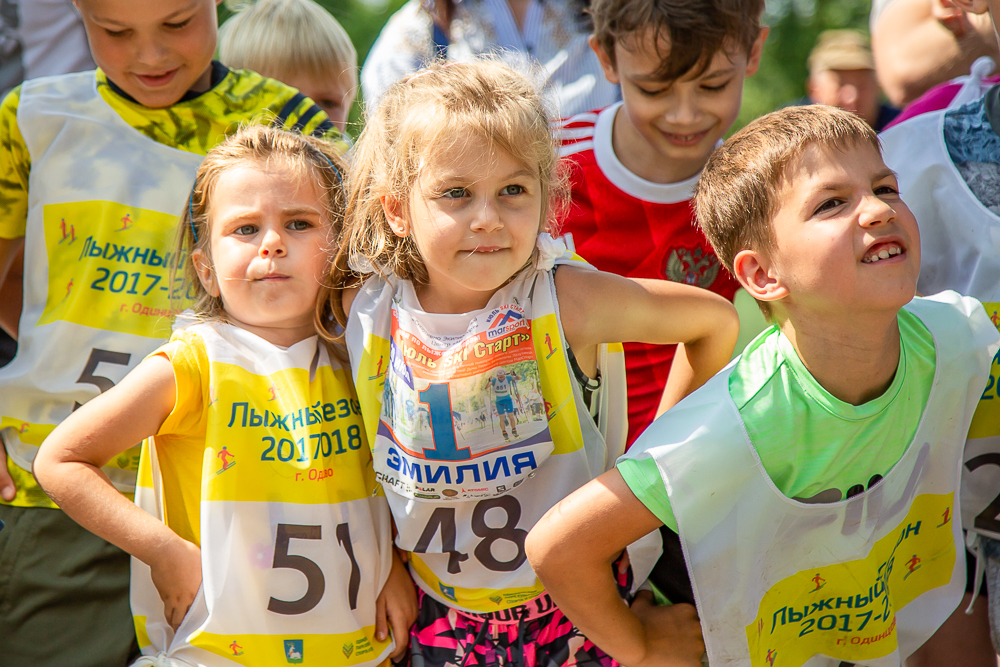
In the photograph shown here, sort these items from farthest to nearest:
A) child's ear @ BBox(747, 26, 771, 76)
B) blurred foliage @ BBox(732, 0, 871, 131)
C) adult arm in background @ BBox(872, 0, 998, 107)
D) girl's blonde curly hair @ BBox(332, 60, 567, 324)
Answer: blurred foliage @ BBox(732, 0, 871, 131) → adult arm in background @ BBox(872, 0, 998, 107) → child's ear @ BBox(747, 26, 771, 76) → girl's blonde curly hair @ BBox(332, 60, 567, 324)

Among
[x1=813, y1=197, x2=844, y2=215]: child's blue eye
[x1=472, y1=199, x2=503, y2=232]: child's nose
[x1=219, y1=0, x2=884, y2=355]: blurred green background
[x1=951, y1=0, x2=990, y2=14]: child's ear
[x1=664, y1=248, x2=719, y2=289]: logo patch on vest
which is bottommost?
[x1=813, y1=197, x2=844, y2=215]: child's blue eye

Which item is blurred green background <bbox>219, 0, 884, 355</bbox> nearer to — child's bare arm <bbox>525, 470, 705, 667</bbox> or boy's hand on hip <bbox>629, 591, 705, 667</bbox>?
boy's hand on hip <bbox>629, 591, 705, 667</bbox>

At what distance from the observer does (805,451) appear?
178 centimetres

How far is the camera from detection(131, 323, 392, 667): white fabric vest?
1911mm

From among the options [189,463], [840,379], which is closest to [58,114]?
[189,463]

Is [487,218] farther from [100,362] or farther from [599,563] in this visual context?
[100,362]

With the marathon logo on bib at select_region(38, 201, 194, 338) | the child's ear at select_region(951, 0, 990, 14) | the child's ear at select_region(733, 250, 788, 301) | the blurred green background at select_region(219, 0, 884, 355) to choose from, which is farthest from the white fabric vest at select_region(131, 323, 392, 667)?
the blurred green background at select_region(219, 0, 884, 355)

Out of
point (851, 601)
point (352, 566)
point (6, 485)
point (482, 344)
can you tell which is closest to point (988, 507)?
point (851, 601)

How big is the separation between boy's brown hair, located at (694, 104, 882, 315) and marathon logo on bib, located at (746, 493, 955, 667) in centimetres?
59

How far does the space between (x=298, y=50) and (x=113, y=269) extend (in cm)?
144

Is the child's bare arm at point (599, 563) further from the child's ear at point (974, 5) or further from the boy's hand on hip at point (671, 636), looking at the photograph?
the child's ear at point (974, 5)

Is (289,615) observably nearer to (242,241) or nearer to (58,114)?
(242,241)

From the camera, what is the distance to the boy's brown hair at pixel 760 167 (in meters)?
1.85

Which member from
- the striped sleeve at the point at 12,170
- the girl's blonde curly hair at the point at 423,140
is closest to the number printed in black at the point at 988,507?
the girl's blonde curly hair at the point at 423,140
